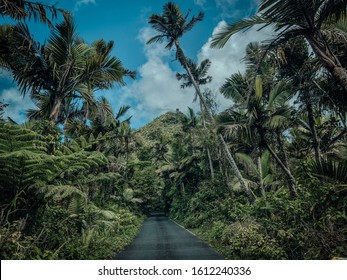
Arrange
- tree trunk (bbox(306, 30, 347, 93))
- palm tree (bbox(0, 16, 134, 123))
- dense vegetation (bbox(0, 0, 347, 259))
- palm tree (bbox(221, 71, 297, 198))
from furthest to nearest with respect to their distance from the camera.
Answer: palm tree (bbox(221, 71, 297, 198)) → palm tree (bbox(0, 16, 134, 123)) → dense vegetation (bbox(0, 0, 347, 259)) → tree trunk (bbox(306, 30, 347, 93))

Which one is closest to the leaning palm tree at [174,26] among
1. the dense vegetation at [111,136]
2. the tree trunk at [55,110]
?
the dense vegetation at [111,136]

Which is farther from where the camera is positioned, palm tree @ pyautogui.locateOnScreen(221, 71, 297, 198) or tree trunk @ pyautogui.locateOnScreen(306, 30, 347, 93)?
palm tree @ pyautogui.locateOnScreen(221, 71, 297, 198)

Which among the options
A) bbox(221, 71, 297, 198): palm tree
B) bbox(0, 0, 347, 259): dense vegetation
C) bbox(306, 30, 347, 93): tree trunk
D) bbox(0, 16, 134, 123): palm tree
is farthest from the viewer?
bbox(221, 71, 297, 198): palm tree

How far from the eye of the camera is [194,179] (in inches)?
1107

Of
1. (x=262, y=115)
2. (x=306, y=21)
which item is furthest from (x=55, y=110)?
(x=262, y=115)

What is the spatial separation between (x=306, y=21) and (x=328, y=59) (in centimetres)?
81

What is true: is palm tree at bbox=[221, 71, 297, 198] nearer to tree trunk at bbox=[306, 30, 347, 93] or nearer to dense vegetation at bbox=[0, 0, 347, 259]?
dense vegetation at bbox=[0, 0, 347, 259]

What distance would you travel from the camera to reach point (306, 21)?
180 inches

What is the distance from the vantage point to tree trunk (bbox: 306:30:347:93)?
13.6ft

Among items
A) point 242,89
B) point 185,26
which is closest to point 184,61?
point 185,26

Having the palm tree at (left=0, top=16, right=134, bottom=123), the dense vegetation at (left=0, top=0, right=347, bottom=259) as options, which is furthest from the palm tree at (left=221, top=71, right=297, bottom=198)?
the palm tree at (left=0, top=16, right=134, bottom=123)

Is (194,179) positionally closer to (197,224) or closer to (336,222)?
(197,224)

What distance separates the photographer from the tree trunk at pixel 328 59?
4.13 meters

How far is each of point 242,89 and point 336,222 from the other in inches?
→ 316
